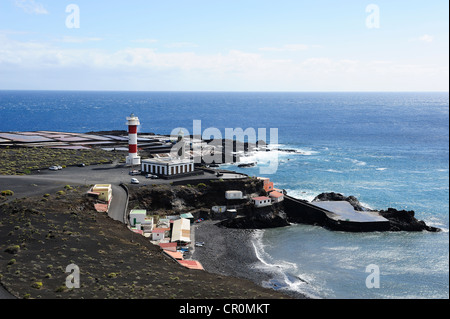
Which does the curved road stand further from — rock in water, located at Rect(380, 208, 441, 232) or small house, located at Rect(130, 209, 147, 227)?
rock in water, located at Rect(380, 208, 441, 232)

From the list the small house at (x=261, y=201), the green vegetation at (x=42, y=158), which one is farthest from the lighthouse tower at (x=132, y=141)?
the small house at (x=261, y=201)

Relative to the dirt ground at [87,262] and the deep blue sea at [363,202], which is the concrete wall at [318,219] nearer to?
the deep blue sea at [363,202]

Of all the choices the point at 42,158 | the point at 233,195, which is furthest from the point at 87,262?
the point at 42,158

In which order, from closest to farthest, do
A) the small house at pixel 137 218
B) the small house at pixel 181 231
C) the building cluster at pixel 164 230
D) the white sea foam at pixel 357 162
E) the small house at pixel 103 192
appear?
the building cluster at pixel 164 230 < the small house at pixel 181 231 < the small house at pixel 137 218 < the small house at pixel 103 192 < the white sea foam at pixel 357 162

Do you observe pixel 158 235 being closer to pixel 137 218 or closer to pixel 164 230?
Result: pixel 164 230

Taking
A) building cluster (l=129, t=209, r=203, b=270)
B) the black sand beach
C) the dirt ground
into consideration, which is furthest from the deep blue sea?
the dirt ground
